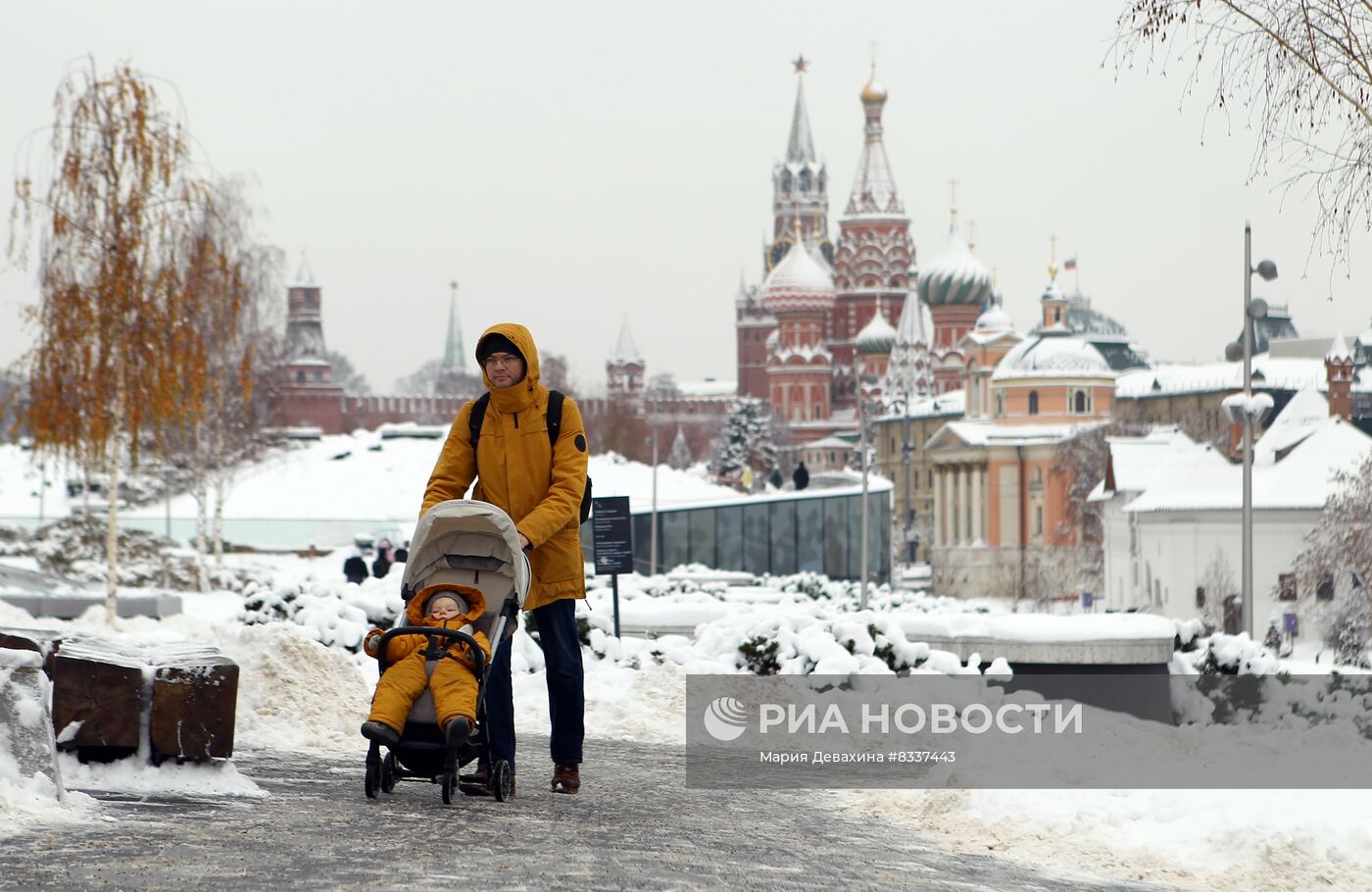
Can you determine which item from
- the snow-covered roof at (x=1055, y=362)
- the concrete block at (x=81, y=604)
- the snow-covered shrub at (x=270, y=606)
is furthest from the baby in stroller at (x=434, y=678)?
the snow-covered roof at (x=1055, y=362)

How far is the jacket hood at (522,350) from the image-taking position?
24.3 feet

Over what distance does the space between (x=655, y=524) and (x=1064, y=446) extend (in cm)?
5169

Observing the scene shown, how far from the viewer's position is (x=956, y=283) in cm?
14438

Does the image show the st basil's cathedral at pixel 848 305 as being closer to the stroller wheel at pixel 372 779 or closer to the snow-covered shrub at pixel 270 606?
the snow-covered shrub at pixel 270 606

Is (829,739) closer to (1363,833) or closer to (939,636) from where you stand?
(939,636)

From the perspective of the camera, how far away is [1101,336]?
155875mm

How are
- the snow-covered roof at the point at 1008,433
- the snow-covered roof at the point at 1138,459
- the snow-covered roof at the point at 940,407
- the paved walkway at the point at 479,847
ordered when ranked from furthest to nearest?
the snow-covered roof at the point at 940,407 < the snow-covered roof at the point at 1008,433 < the snow-covered roof at the point at 1138,459 < the paved walkway at the point at 479,847

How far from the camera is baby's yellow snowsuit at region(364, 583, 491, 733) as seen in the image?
705cm

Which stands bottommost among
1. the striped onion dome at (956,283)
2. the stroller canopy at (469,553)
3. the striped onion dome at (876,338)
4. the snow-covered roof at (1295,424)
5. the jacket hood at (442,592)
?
the jacket hood at (442,592)

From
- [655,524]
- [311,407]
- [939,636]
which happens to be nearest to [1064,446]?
[655,524]

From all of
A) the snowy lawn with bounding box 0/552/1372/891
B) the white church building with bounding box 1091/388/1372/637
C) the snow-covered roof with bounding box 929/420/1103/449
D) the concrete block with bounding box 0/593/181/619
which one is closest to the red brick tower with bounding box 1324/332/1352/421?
the snow-covered roof with bounding box 929/420/1103/449

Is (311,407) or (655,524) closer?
(655,524)

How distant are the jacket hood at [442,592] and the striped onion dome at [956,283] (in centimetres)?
13808

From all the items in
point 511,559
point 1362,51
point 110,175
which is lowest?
point 511,559
